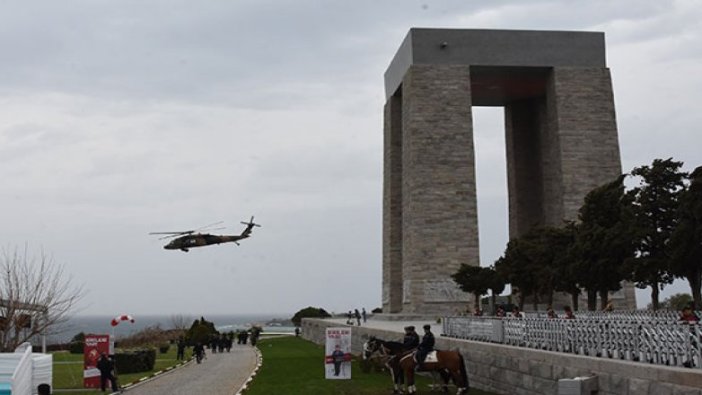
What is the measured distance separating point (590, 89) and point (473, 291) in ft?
58.2

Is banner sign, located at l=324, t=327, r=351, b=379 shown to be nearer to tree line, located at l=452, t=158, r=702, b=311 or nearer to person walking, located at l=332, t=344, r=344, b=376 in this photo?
person walking, located at l=332, t=344, r=344, b=376

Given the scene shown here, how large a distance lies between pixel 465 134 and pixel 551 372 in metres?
40.0

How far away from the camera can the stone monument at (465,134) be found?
5191 centimetres

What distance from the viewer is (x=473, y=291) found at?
47781 millimetres

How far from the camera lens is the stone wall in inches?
423

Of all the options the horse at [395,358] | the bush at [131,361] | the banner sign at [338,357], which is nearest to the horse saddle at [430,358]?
the horse at [395,358]

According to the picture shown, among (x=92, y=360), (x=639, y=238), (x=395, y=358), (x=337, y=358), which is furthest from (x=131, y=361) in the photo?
(x=639, y=238)

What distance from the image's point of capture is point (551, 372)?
584 inches

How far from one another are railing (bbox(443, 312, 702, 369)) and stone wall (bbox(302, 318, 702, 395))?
394 millimetres

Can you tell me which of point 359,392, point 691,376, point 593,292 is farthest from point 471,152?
point 691,376

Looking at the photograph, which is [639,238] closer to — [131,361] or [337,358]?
[337,358]

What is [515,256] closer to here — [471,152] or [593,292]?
[593,292]

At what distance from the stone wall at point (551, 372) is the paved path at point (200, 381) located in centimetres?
Result: 660

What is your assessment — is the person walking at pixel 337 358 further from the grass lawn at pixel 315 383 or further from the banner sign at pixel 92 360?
the banner sign at pixel 92 360
